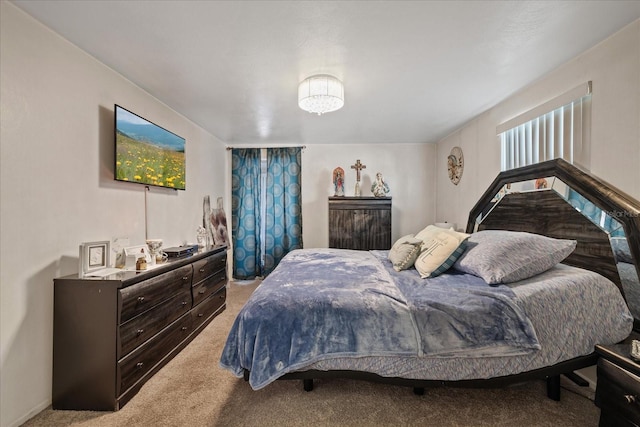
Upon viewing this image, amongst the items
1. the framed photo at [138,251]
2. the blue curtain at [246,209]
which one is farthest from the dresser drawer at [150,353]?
the blue curtain at [246,209]

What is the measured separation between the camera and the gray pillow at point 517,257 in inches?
68.1

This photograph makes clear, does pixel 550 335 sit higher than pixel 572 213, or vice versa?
pixel 572 213

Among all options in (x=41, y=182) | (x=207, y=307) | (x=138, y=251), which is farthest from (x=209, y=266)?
(x=41, y=182)

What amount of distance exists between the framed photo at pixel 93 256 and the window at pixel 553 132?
349 centimetres

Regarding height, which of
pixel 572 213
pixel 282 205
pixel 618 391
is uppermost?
pixel 282 205

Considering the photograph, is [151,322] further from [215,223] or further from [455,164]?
[455,164]

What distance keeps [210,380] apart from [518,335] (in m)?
2.01

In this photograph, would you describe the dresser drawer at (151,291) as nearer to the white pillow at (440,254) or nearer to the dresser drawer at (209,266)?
the dresser drawer at (209,266)

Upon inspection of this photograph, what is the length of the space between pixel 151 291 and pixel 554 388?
2.79 metres

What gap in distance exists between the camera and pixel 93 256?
6.01 feet

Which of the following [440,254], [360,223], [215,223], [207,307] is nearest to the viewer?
[440,254]

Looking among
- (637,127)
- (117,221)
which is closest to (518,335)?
(637,127)

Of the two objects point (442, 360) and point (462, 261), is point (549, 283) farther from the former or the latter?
point (442, 360)

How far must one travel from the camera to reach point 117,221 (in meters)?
2.26
